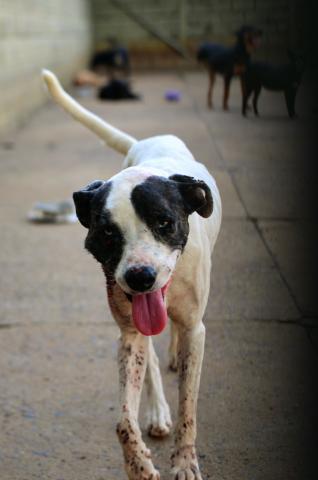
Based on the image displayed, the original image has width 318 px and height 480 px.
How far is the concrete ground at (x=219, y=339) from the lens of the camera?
2623 millimetres

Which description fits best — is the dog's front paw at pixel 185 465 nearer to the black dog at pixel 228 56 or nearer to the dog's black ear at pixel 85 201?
the dog's black ear at pixel 85 201

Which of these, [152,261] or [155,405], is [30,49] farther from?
[152,261]

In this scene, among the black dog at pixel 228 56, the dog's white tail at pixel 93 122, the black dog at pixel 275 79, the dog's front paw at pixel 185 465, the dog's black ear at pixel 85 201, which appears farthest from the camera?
the dog's white tail at pixel 93 122

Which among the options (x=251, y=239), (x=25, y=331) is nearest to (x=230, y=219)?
(x=251, y=239)

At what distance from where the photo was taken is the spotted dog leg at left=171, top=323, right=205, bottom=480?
97.8 inches

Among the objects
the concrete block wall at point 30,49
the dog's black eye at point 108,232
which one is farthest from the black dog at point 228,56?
the concrete block wall at point 30,49

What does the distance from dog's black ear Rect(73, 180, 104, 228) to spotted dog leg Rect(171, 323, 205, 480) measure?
24.7 inches

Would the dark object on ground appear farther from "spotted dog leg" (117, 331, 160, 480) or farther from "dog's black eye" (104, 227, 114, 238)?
"dog's black eye" (104, 227, 114, 238)

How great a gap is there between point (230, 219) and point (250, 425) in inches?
94.9

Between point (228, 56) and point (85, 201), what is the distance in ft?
2.84

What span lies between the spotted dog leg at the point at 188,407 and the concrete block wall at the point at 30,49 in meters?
7.49

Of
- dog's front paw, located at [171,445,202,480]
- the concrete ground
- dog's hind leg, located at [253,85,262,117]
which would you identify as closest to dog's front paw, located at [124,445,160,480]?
dog's front paw, located at [171,445,202,480]

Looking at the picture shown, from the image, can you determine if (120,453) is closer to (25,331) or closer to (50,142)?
(25,331)

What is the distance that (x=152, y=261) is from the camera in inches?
74.6
